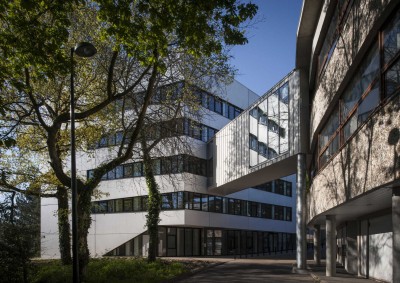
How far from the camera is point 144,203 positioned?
36875 mm

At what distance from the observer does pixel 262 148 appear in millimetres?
24312

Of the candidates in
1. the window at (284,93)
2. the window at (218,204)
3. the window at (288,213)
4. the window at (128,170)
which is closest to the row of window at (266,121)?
the window at (284,93)

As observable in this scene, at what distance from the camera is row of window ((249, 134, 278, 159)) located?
2307 cm

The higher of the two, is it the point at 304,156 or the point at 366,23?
the point at 366,23

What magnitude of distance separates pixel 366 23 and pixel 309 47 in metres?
10.3

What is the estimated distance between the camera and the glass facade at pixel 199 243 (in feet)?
120

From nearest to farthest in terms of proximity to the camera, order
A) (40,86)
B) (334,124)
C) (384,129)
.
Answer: (384,129), (334,124), (40,86)

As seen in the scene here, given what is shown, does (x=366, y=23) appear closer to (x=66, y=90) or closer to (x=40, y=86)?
(x=40, y=86)

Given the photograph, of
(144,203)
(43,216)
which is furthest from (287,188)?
(43,216)

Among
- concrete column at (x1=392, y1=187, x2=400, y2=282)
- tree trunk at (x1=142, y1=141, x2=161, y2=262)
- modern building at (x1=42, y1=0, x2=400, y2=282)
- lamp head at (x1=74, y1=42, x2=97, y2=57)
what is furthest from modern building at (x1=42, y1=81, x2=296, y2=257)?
concrete column at (x1=392, y1=187, x2=400, y2=282)

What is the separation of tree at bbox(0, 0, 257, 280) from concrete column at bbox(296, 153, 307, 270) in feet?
18.2

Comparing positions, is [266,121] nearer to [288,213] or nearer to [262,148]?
[262,148]

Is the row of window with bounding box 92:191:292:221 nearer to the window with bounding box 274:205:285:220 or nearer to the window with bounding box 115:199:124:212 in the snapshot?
the window with bounding box 115:199:124:212

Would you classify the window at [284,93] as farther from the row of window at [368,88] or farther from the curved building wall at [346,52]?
the row of window at [368,88]
